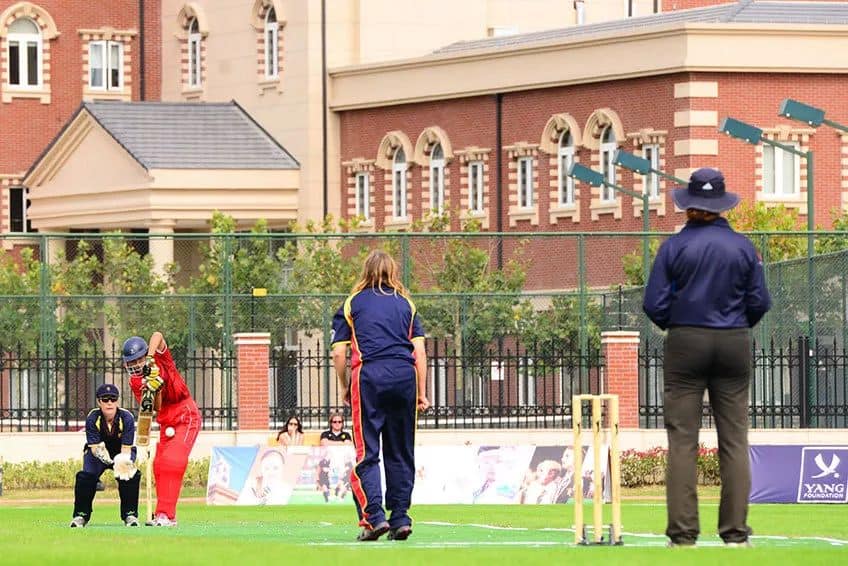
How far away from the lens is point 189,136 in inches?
2425

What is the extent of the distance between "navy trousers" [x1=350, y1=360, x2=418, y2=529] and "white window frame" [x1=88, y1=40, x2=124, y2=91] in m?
52.0

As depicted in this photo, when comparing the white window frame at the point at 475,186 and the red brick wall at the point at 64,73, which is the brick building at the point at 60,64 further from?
the white window frame at the point at 475,186

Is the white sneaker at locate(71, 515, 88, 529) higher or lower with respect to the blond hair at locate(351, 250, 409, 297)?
lower

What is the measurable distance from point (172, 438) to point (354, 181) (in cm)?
4235

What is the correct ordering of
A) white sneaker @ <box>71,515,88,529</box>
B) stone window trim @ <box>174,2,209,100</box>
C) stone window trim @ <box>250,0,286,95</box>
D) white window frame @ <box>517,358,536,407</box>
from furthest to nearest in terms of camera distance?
1. stone window trim @ <box>174,2,209,100</box>
2. stone window trim @ <box>250,0,286,95</box>
3. white window frame @ <box>517,358,536,407</box>
4. white sneaker @ <box>71,515,88,529</box>

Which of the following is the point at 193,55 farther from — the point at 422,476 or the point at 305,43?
the point at 422,476

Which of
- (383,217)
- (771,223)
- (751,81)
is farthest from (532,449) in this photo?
(383,217)

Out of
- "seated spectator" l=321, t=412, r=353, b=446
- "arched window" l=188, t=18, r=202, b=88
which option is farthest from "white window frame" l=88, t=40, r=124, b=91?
"seated spectator" l=321, t=412, r=353, b=446

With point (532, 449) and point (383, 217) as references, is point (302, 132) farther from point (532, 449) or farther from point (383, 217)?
point (532, 449)

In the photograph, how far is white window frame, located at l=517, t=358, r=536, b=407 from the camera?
122 feet

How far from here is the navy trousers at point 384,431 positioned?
16.7m

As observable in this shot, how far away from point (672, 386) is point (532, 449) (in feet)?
54.6

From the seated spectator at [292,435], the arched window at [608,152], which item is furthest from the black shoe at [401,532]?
the arched window at [608,152]

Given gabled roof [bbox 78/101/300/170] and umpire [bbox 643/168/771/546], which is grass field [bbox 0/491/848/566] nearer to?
umpire [bbox 643/168/771/546]
